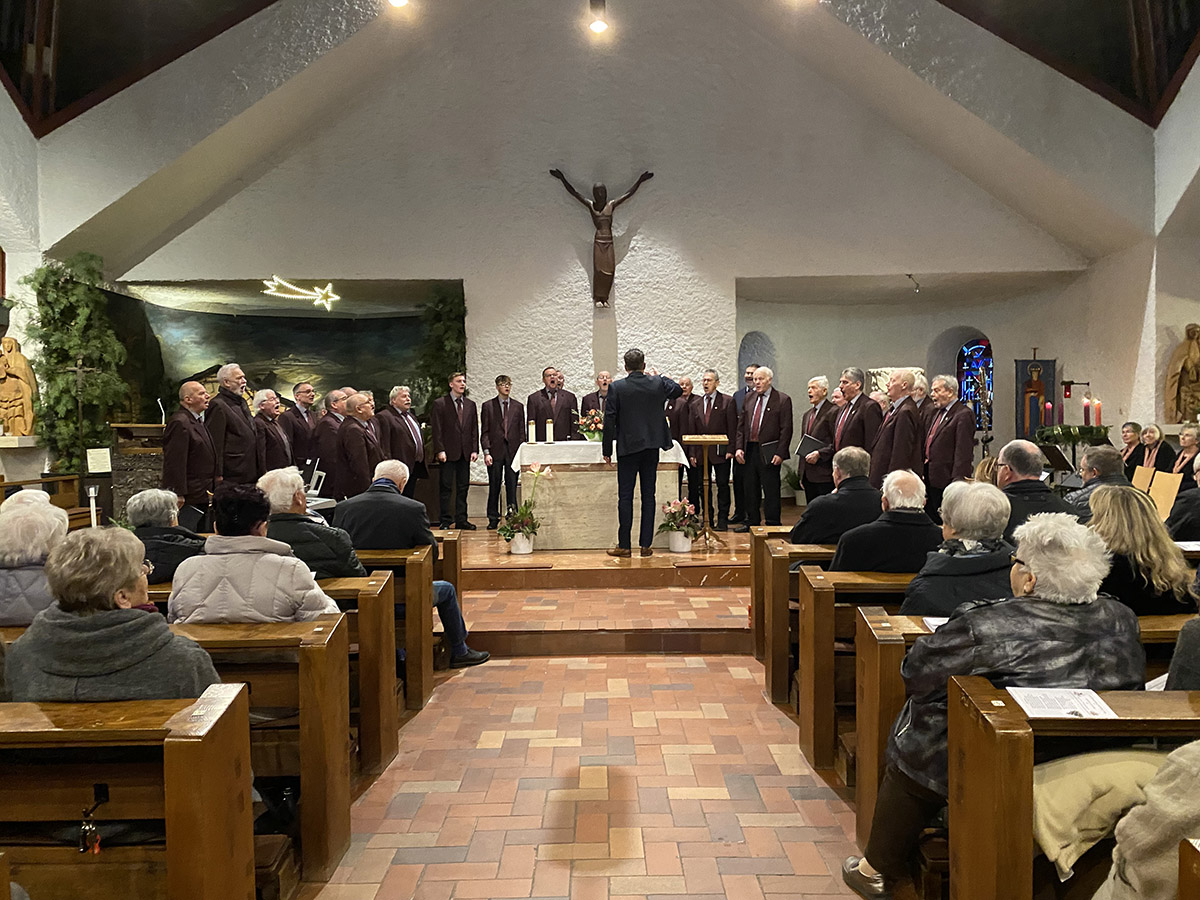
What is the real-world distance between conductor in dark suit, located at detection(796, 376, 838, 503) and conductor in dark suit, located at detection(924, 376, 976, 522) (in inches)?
32.4

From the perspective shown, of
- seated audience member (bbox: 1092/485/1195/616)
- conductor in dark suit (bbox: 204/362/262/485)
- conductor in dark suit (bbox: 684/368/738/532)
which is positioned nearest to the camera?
seated audience member (bbox: 1092/485/1195/616)

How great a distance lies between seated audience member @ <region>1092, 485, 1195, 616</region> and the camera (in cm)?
275

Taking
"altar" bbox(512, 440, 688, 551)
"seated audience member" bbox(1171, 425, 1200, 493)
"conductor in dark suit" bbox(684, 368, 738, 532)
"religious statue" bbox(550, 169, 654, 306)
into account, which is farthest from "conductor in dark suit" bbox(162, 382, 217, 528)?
"seated audience member" bbox(1171, 425, 1200, 493)

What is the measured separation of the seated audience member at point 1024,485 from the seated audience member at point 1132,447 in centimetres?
441

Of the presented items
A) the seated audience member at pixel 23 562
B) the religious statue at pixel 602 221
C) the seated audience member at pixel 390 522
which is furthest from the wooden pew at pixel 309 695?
the religious statue at pixel 602 221

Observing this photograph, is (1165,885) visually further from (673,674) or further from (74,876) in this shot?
(673,674)

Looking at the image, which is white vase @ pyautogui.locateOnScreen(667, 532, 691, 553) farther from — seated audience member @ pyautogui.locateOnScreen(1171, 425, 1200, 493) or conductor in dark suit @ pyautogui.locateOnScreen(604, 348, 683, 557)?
seated audience member @ pyautogui.locateOnScreen(1171, 425, 1200, 493)

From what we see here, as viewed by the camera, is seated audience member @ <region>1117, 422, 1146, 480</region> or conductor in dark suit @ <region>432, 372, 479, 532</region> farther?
conductor in dark suit @ <region>432, 372, 479, 532</region>

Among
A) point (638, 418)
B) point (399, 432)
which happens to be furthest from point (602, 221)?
point (638, 418)

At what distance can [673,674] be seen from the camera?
15.5 feet

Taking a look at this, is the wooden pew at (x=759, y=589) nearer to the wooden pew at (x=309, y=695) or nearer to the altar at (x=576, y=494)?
the altar at (x=576, y=494)

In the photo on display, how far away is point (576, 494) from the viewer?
24.7 ft

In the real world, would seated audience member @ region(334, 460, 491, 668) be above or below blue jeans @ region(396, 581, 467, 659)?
above

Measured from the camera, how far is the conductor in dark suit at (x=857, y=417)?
287 inches
